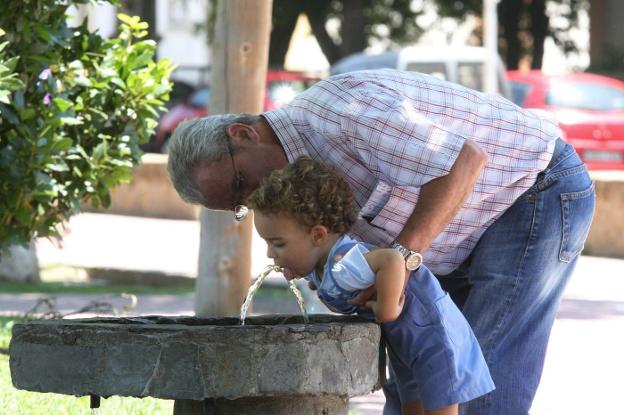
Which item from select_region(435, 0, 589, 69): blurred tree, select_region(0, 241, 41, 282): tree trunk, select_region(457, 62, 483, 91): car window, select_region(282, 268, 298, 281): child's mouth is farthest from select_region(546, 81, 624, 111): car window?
select_region(435, 0, 589, 69): blurred tree

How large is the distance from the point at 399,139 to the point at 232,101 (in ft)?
13.6

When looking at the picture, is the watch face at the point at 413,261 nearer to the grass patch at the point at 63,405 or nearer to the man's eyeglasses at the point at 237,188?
the man's eyeglasses at the point at 237,188

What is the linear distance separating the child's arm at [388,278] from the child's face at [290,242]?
18 cm

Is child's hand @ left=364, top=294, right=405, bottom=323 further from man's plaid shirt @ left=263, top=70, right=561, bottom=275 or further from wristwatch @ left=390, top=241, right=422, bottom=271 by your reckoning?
man's plaid shirt @ left=263, top=70, right=561, bottom=275

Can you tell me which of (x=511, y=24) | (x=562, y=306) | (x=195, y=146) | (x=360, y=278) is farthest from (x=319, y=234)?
(x=511, y=24)

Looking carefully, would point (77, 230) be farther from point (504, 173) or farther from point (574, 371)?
point (504, 173)

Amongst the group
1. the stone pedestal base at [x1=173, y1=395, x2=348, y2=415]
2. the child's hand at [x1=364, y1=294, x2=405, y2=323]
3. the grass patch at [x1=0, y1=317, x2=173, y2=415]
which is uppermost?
the child's hand at [x1=364, y1=294, x2=405, y2=323]

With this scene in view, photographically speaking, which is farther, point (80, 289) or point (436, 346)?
point (80, 289)

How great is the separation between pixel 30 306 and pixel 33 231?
3.23 metres

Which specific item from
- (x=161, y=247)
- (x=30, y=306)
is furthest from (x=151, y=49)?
(x=161, y=247)

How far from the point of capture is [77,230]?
14703mm

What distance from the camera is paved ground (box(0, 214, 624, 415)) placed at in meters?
6.02

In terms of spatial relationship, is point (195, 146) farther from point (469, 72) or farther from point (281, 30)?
point (281, 30)

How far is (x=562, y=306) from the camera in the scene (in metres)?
9.02
